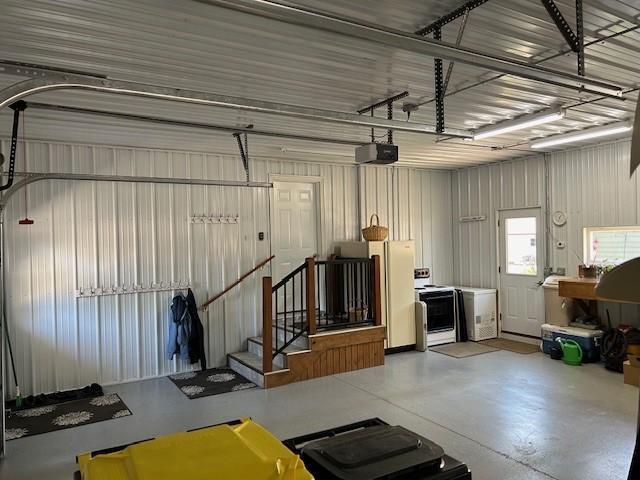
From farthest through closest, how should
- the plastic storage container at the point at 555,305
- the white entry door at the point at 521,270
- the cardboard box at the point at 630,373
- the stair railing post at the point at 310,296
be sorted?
1. the white entry door at the point at 521,270
2. the plastic storage container at the point at 555,305
3. the stair railing post at the point at 310,296
4. the cardboard box at the point at 630,373

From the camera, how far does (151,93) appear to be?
307 cm

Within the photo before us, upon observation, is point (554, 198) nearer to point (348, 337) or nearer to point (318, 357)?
point (348, 337)

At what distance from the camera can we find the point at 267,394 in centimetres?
563

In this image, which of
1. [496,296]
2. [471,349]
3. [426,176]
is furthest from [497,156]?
[471,349]

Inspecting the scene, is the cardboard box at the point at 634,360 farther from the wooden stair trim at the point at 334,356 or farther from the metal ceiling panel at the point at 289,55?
the wooden stair trim at the point at 334,356

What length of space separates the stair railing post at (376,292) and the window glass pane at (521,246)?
2.72 meters

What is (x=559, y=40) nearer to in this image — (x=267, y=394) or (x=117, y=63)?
(x=117, y=63)

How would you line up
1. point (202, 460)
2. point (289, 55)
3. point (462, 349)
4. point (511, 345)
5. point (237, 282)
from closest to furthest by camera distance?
point (202, 460) < point (289, 55) < point (237, 282) < point (462, 349) < point (511, 345)

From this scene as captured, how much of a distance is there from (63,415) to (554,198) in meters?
7.26

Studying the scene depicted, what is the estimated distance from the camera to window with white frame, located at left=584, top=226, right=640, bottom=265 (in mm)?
6559

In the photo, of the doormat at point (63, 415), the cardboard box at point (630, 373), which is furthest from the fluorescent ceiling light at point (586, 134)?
the doormat at point (63, 415)

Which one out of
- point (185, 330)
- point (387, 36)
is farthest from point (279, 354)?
point (387, 36)

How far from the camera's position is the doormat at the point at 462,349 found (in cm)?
736

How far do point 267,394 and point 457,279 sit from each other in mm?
4998
